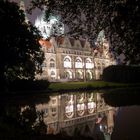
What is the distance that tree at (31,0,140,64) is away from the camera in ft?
41.2

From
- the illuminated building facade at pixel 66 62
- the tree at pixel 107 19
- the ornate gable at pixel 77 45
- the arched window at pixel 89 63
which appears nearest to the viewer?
the tree at pixel 107 19

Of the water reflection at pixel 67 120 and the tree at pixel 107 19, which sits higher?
the tree at pixel 107 19

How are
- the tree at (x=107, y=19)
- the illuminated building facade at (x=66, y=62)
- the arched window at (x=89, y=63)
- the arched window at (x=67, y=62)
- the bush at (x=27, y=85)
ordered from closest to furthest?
1. the tree at (x=107, y=19)
2. the bush at (x=27, y=85)
3. the illuminated building facade at (x=66, y=62)
4. the arched window at (x=67, y=62)
5. the arched window at (x=89, y=63)

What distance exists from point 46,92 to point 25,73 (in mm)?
7494

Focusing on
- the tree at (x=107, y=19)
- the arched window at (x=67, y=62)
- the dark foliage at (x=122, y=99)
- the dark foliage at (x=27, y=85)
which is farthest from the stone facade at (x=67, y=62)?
the tree at (x=107, y=19)

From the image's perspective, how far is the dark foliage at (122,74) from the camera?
4073 inches

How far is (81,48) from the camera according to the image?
183375 millimetres

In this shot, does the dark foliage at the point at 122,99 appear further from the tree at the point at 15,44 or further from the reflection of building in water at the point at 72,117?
the tree at the point at 15,44

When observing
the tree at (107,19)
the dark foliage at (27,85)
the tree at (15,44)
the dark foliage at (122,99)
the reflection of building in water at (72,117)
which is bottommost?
the reflection of building in water at (72,117)

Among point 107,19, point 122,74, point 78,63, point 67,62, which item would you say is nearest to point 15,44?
point 107,19

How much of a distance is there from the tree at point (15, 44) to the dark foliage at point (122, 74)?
40673 millimetres

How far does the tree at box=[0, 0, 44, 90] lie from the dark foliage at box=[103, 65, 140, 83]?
40.7 metres

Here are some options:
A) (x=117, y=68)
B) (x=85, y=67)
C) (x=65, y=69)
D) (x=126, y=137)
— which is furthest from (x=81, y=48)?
(x=126, y=137)

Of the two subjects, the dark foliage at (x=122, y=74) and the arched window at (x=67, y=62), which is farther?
the arched window at (x=67, y=62)
